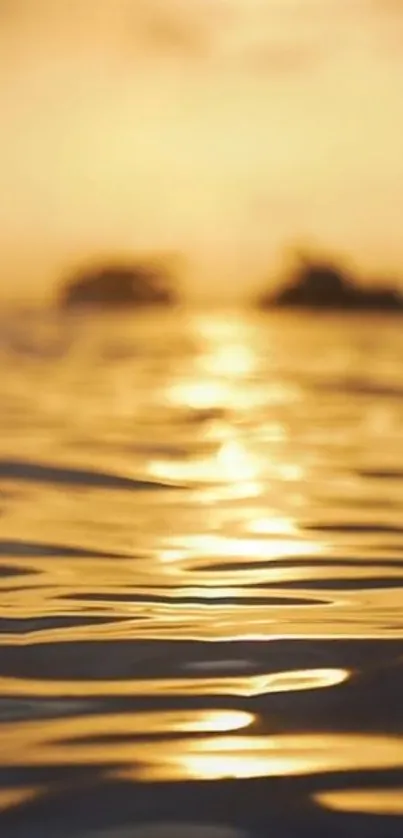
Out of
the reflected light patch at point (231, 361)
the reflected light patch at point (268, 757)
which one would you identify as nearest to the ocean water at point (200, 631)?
the reflected light patch at point (268, 757)

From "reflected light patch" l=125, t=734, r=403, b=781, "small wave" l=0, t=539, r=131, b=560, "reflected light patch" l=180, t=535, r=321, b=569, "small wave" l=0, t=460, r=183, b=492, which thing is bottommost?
"reflected light patch" l=125, t=734, r=403, b=781

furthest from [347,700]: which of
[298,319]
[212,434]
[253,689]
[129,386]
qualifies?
[298,319]

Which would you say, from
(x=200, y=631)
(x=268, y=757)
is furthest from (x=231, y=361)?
(x=268, y=757)

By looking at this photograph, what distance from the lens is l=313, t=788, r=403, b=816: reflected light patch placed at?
187 cm

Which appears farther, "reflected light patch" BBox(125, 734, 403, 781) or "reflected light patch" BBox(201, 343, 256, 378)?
"reflected light patch" BBox(201, 343, 256, 378)

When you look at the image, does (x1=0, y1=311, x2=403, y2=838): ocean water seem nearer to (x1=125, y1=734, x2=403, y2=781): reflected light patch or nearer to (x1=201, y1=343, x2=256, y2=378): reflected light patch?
(x1=125, y1=734, x2=403, y2=781): reflected light patch

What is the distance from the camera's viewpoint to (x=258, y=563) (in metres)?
3.54

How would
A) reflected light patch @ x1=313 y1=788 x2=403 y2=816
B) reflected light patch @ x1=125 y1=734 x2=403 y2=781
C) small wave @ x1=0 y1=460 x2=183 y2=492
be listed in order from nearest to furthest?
1. reflected light patch @ x1=313 y1=788 x2=403 y2=816
2. reflected light patch @ x1=125 y1=734 x2=403 y2=781
3. small wave @ x1=0 y1=460 x2=183 y2=492

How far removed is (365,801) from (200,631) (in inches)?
35.9

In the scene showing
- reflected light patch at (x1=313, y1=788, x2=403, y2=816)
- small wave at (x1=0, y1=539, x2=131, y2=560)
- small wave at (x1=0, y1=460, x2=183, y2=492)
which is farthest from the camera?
small wave at (x1=0, y1=460, x2=183, y2=492)

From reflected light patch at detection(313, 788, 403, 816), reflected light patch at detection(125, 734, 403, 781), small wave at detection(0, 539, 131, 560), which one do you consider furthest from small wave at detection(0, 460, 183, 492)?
reflected light patch at detection(313, 788, 403, 816)

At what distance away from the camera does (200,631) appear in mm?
2797

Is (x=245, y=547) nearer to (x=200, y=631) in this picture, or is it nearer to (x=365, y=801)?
(x=200, y=631)

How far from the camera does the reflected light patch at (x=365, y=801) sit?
1870mm
